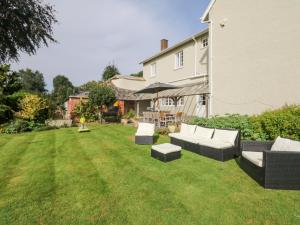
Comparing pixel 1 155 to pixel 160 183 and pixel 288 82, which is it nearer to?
pixel 160 183

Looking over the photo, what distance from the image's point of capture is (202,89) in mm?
17359

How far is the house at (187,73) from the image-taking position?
19.4 meters

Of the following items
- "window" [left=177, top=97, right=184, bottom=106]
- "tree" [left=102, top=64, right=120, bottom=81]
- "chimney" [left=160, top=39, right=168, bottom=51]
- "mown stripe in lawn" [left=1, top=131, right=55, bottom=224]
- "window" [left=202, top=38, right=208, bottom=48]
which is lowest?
"mown stripe in lawn" [left=1, top=131, right=55, bottom=224]

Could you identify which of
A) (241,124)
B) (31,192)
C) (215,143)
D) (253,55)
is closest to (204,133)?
(215,143)

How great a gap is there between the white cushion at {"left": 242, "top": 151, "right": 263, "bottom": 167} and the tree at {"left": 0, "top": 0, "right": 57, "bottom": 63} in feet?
41.7

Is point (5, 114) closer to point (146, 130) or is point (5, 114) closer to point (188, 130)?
point (146, 130)

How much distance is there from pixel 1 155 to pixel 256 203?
36.4 ft

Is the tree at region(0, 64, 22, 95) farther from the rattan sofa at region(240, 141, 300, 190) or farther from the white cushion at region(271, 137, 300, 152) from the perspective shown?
the white cushion at region(271, 137, 300, 152)

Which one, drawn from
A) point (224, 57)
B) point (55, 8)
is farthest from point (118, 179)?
point (224, 57)

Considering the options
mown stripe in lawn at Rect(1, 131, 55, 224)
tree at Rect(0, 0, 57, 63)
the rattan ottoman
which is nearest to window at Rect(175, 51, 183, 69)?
tree at Rect(0, 0, 57, 63)

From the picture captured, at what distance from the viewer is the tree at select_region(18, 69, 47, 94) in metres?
72.2

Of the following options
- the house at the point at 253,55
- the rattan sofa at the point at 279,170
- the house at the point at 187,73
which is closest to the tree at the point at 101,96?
the house at the point at 187,73

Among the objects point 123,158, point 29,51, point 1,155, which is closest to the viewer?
point 123,158

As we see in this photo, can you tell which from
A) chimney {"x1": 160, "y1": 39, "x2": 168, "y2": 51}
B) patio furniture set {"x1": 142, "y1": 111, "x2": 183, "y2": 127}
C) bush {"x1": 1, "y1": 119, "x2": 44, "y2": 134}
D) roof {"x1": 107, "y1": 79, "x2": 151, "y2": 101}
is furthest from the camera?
chimney {"x1": 160, "y1": 39, "x2": 168, "y2": 51}
